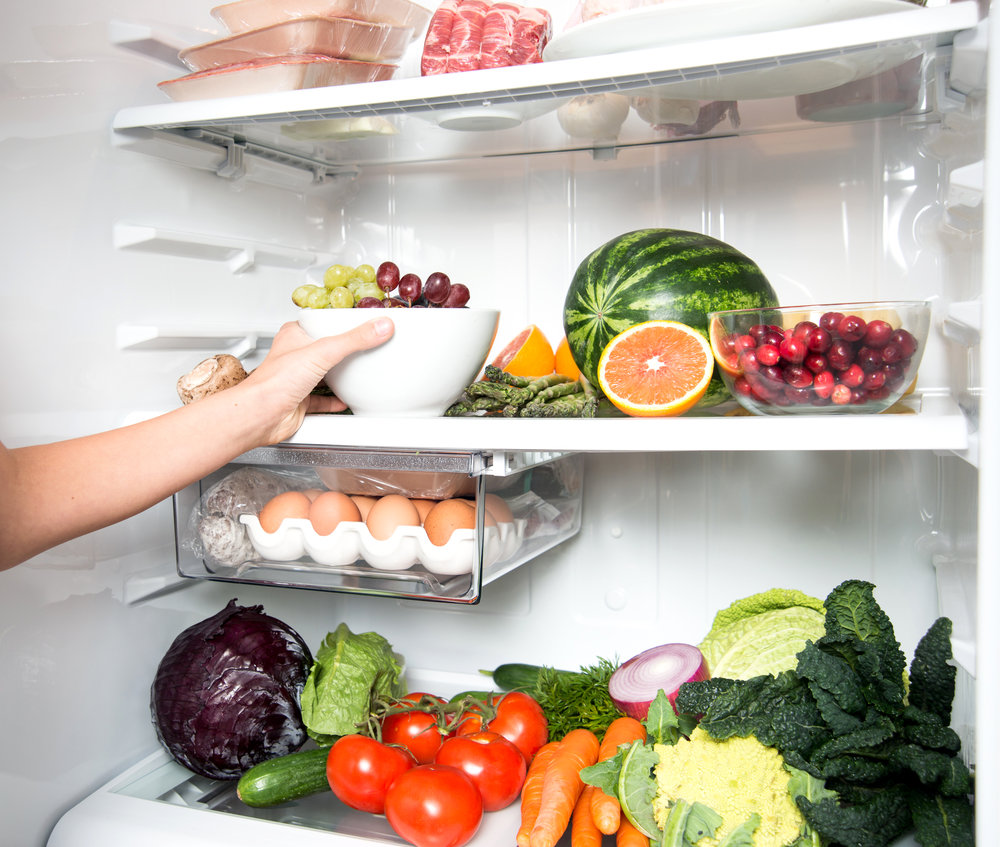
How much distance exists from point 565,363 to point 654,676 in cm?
45

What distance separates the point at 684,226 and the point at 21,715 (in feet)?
3.65

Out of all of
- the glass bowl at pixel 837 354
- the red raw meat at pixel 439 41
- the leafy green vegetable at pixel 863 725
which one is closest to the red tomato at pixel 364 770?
the leafy green vegetable at pixel 863 725

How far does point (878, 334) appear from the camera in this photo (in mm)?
843

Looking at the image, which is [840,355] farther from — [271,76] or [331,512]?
[271,76]

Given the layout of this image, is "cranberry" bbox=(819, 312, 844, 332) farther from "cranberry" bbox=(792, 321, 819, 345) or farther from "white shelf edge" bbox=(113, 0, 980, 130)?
"white shelf edge" bbox=(113, 0, 980, 130)

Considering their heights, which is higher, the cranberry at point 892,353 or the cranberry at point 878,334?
the cranberry at point 878,334

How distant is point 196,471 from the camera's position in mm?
935

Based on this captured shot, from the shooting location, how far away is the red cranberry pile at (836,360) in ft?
2.78

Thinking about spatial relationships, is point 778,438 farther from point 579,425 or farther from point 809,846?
point 809,846

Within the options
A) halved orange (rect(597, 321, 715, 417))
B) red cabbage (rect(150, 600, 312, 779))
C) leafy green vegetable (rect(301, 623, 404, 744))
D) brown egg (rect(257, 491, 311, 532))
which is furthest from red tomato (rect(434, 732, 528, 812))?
halved orange (rect(597, 321, 715, 417))

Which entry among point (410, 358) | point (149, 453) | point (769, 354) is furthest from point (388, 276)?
point (769, 354)

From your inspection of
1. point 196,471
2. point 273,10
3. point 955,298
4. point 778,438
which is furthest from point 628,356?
point 273,10

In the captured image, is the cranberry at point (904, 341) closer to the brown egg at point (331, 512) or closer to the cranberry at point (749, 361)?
the cranberry at point (749, 361)

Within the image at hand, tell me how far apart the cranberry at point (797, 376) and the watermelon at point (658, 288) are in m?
0.18
